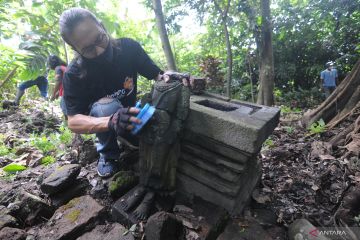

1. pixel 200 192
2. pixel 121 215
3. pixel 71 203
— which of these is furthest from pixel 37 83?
pixel 200 192

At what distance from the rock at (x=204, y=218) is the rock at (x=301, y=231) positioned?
1.61ft

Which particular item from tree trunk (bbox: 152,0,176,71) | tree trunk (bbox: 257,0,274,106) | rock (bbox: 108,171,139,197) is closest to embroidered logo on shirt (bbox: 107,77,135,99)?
rock (bbox: 108,171,139,197)

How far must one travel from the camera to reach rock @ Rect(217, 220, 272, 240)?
187 centimetres

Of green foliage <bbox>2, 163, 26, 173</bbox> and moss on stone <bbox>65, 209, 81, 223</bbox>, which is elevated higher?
moss on stone <bbox>65, 209, 81, 223</bbox>

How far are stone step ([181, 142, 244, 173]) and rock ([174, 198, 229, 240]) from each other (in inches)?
14.7

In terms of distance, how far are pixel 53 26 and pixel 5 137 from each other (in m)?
2.17

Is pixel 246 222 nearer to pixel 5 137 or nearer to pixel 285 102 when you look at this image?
pixel 5 137

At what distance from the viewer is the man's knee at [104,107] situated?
2.28 meters

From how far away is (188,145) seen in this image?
84.4 inches

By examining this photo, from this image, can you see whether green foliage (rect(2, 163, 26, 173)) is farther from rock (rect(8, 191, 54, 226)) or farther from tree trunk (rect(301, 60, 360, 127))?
tree trunk (rect(301, 60, 360, 127))

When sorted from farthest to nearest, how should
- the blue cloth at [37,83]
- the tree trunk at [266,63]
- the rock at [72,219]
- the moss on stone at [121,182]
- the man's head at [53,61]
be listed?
the tree trunk at [266,63]
the blue cloth at [37,83]
the man's head at [53,61]
the moss on stone at [121,182]
the rock at [72,219]

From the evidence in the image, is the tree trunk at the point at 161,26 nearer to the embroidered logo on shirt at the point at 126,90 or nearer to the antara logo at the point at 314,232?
the embroidered logo on shirt at the point at 126,90

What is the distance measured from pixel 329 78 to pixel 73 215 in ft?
31.5

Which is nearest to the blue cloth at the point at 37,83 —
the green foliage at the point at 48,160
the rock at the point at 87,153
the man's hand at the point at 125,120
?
the green foliage at the point at 48,160
